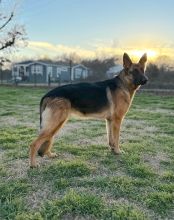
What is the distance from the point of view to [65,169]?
584cm

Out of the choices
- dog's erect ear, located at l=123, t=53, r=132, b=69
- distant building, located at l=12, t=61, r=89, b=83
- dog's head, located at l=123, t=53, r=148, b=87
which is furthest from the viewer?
distant building, located at l=12, t=61, r=89, b=83

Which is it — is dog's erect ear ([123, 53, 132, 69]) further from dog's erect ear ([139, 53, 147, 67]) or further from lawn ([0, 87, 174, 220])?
lawn ([0, 87, 174, 220])

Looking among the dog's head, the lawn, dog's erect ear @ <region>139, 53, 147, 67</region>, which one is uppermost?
dog's erect ear @ <region>139, 53, 147, 67</region>

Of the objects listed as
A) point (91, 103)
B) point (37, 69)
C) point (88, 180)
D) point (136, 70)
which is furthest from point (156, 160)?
point (37, 69)

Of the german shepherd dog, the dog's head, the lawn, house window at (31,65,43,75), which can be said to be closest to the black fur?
the german shepherd dog

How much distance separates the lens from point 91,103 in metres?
6.80

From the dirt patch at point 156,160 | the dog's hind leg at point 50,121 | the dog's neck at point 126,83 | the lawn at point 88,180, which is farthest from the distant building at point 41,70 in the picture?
the dog's hind leg at point 50,121

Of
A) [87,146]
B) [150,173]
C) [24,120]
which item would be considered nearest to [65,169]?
[150,173]

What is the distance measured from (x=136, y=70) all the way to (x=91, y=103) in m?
1.09

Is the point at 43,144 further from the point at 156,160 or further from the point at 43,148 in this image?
the point at 156,160

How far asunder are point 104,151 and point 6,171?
2146 millimetres

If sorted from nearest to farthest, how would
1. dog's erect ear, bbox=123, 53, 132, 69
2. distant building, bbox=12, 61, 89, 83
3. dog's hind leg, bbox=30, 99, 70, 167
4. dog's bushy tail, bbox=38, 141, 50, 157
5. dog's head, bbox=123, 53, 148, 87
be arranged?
dog's hind leg, bbox=30, 99, 70, 167 → dog's bushy tail, bbox=38, 141, 50, 157 → dog's erect ear, bbox=123, 53, 132, 69 → dog's head, bbox=123, 53, 148, 87 → distant building, bbox=12, 61, 89, 83

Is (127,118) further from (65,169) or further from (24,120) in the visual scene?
(65,169)

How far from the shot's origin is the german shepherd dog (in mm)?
6172
